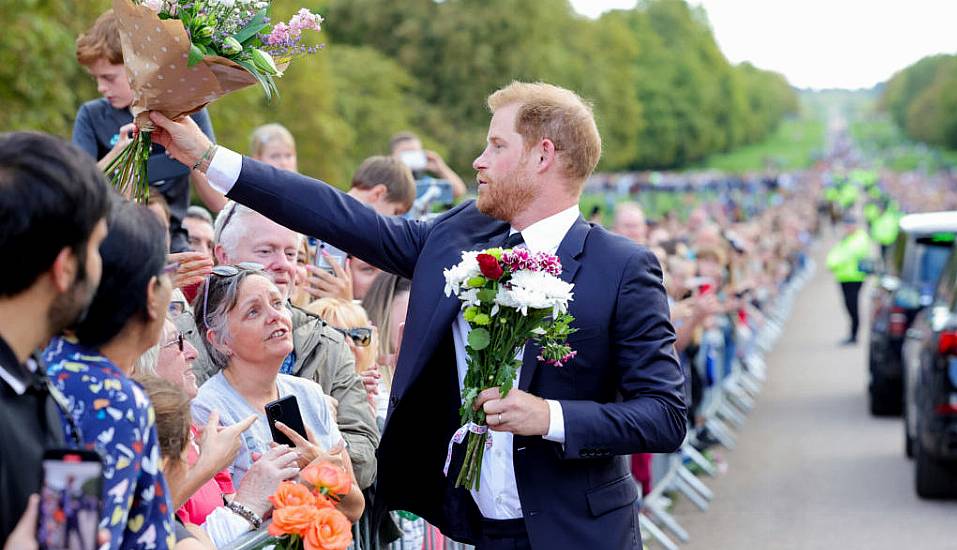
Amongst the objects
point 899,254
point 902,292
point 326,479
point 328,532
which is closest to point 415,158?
point 326,479

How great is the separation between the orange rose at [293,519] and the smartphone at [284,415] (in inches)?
17.8

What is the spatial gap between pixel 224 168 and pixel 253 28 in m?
0.42

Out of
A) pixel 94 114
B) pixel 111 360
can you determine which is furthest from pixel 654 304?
pixel 94 114

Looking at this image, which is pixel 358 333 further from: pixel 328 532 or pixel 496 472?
pixel 328 532

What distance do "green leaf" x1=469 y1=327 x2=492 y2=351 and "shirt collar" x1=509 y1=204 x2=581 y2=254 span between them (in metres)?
0.45

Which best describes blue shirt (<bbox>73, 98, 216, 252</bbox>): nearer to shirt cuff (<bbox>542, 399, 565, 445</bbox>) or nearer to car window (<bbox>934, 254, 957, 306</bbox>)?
shirt cuff (<bbox>542, 399, 565, 445</bbox>)

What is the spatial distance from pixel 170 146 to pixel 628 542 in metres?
1.81

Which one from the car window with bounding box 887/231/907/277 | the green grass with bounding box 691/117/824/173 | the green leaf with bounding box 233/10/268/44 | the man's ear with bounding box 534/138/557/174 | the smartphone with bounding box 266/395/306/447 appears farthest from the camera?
the green grass with bounding box 691/117/824/173

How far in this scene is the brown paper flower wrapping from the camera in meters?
3.73

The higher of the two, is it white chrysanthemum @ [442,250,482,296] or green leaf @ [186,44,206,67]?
green leaf @ [186,44,206,67]

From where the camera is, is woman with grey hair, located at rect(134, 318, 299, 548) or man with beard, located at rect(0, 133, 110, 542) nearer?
man with beard, located at rect(0, 133, 110, 542)

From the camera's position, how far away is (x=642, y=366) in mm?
3918

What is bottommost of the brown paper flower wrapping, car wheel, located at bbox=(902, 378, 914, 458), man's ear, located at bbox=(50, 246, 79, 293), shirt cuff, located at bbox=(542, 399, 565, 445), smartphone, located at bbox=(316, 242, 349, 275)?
car wheel, located at bbox=(902, 378, 914, 458)

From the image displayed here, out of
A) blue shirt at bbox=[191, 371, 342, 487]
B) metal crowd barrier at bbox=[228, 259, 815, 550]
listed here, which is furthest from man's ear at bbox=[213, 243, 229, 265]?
metal crowd barrier at bbox=[228, 259, 815, 550]
